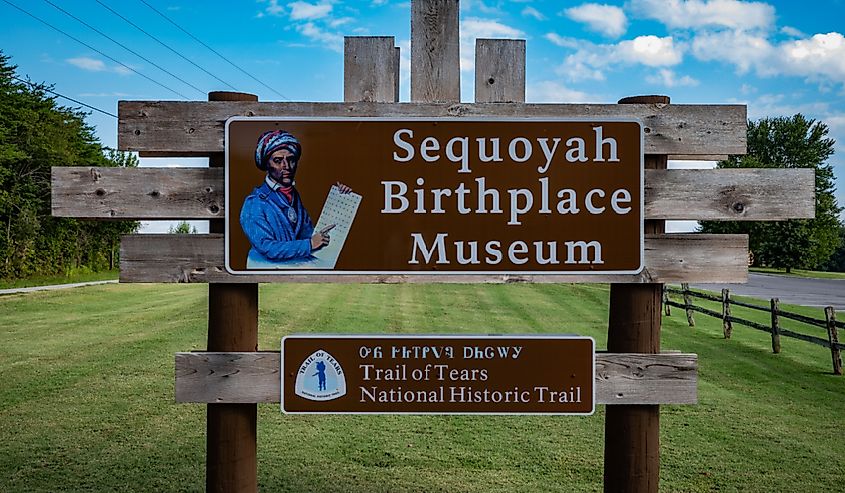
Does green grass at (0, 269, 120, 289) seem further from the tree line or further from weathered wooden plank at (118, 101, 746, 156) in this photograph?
weathered wooden plank at (118, 101, 746, 156)

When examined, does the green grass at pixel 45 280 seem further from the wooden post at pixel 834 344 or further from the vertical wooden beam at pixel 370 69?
the vertical wooden beam at pixel 370 69

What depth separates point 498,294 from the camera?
22.4 m

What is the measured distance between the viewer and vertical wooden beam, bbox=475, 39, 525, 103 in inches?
153

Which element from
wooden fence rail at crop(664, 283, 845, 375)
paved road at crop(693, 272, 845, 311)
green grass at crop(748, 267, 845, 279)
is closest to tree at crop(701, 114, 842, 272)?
green grass at crop(748, 267, 845, 279)

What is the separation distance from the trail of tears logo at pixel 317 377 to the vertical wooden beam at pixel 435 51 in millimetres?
1486

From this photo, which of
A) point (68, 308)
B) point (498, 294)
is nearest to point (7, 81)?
point (68, 308)

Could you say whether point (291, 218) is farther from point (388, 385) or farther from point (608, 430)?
point (608, 430)

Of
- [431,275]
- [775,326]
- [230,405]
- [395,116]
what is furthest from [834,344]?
[230,405]

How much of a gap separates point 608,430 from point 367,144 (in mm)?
2064

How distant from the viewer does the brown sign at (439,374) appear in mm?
3766

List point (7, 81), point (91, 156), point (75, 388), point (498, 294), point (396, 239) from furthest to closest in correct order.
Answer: point (91, 156)
point (7, 81)
point (498, 294)
point (75, 388)
point (396, 239)

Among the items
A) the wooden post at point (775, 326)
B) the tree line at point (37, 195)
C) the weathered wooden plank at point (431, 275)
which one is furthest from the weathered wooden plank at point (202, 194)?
the tree line at point (37, 195)

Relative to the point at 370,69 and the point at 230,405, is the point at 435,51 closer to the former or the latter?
the point at 370,69

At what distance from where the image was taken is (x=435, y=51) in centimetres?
393
